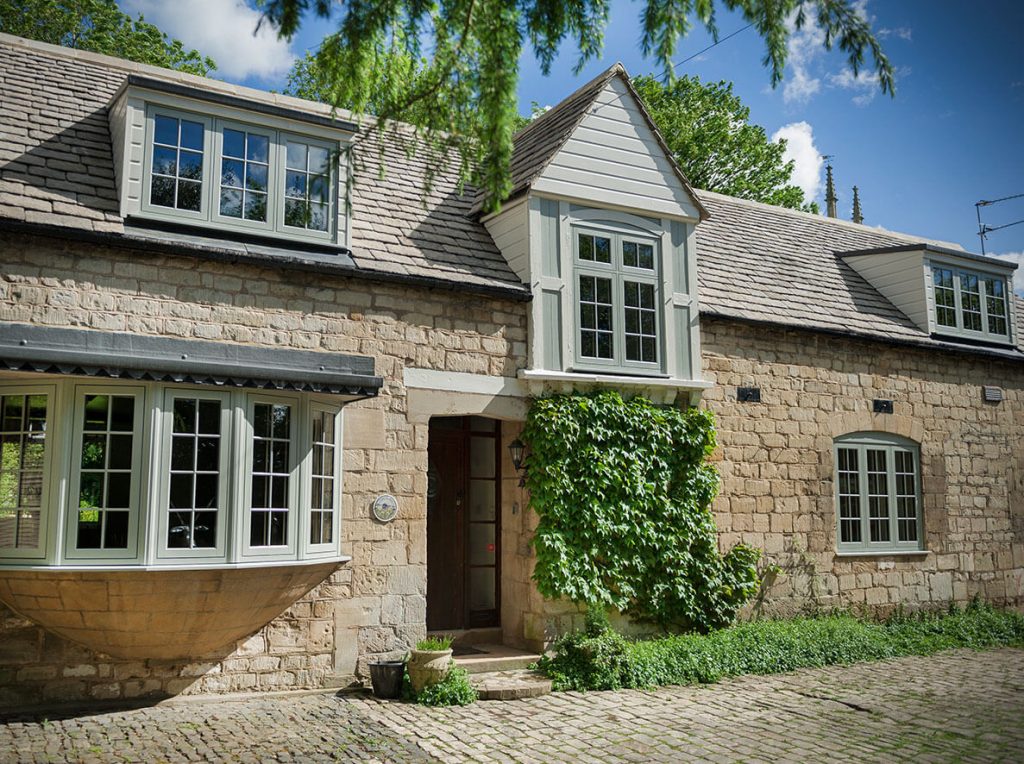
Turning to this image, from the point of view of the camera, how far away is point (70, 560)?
24.1 ft

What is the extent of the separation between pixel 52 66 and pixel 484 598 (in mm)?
8314

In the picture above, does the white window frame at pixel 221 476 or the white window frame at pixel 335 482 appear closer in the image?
the white window frame at pixel 221 476

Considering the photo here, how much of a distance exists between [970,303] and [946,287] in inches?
25.1

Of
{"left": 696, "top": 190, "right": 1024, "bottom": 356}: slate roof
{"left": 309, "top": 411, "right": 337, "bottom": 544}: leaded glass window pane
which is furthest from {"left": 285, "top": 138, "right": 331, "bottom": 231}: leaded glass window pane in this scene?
{"left": 696, "top": 190, "right": 1024, "bottom": 356}: slate roof

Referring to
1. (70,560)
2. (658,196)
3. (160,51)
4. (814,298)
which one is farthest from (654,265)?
(160,51)

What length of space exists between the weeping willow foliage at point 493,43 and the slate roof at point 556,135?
13.6 ft

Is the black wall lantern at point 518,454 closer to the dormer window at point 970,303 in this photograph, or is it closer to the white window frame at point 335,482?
the white window frame at point 335,482

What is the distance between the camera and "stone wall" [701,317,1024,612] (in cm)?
1193

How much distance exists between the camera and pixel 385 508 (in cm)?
924

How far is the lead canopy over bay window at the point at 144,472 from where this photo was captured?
7.46 m

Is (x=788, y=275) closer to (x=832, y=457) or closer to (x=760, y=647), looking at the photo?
(x=832, y=457)

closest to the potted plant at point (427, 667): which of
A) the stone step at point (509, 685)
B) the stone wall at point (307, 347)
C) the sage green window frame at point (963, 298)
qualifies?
the stone step at point (509, 685)

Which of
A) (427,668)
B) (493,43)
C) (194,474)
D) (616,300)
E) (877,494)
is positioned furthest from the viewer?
(877,494)

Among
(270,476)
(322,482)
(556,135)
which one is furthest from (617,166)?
(270,476)
